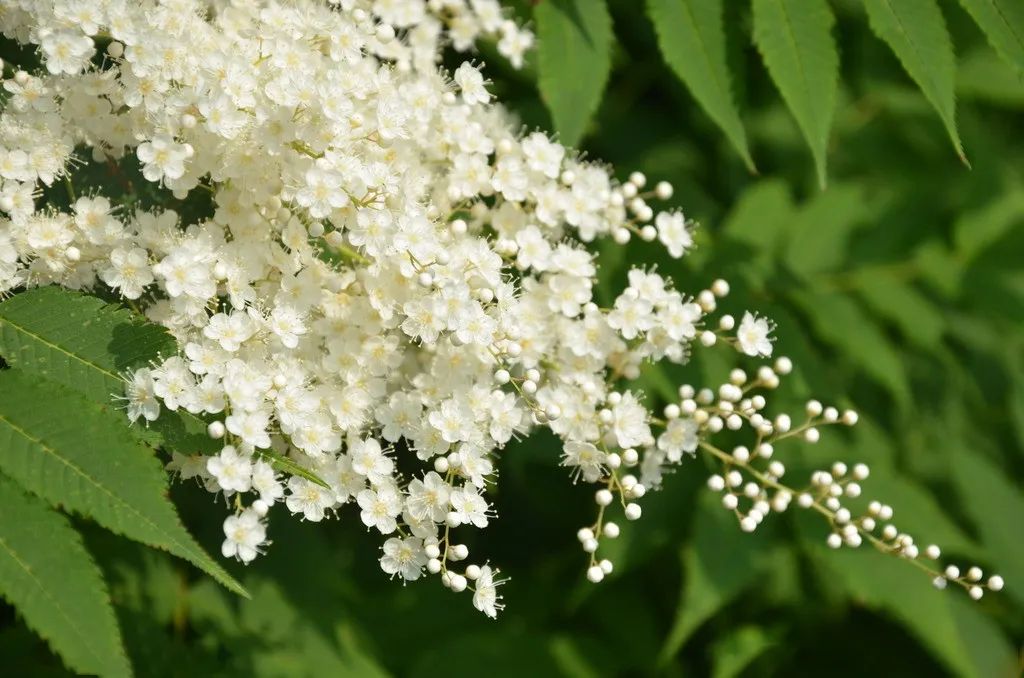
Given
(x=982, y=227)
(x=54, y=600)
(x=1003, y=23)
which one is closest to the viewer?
(x=54, y=600)

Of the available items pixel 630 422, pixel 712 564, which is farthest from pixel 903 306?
pixel 630 422

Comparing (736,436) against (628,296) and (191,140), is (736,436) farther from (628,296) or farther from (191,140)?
(191,140)

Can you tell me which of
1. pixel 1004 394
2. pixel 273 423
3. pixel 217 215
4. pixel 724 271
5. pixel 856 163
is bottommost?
pixel 1004 394

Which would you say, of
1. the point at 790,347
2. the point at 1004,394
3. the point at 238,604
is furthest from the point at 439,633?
the point at 1004,394

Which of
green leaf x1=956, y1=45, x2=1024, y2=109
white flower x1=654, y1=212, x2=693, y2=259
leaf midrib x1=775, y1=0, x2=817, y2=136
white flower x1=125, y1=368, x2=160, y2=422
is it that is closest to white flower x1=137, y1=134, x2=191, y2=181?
white flower x1=125, y1=368, x2=160, y2=422

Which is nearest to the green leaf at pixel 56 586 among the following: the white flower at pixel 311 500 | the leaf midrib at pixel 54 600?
the leaf midrib at pixel 54 600

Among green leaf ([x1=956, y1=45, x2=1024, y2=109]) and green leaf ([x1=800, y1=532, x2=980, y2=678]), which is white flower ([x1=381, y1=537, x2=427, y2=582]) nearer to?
green leaf ([x1=800, y1=532, x2=980, y2=678])

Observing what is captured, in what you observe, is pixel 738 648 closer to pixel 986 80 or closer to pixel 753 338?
pixel 753 338
